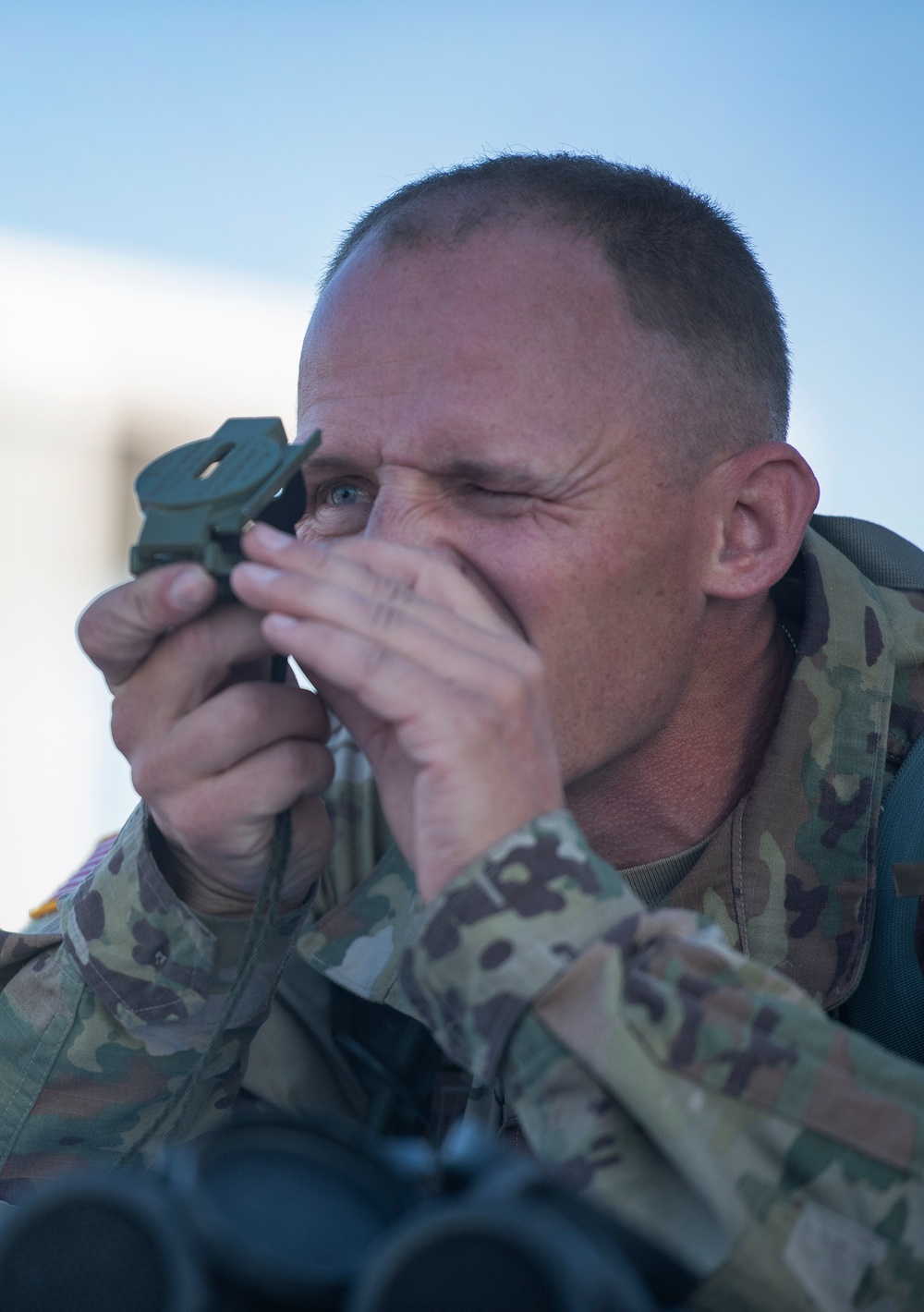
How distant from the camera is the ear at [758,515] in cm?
202

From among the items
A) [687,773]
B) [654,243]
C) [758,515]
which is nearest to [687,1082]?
[687,773]

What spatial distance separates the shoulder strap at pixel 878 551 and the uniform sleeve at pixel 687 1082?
1.38 metres

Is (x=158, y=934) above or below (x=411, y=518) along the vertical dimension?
below

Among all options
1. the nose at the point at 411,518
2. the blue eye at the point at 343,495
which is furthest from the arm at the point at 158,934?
the blue eye at the point at 343,495

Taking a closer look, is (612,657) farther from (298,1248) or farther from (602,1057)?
(298,1248)

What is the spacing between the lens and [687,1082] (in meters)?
1.00

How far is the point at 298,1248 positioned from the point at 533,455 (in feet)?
4.14

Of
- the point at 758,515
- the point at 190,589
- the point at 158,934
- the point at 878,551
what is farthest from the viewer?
the point at 878,551

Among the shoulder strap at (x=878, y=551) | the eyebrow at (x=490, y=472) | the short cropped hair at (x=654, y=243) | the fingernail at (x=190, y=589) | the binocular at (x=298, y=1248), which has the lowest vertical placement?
the binocular at (x=298, y=1248)

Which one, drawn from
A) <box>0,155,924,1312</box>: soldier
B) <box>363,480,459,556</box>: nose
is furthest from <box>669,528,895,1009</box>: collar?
<box>363,480,459,556</box>: nose

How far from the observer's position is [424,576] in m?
1.24

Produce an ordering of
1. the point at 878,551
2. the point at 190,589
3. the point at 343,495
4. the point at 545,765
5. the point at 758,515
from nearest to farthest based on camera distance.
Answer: the point at 545,765
the point at 190,589
the point at 343,495
the point at 758,515
the point at 878,551

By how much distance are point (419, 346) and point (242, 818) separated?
0.78 m

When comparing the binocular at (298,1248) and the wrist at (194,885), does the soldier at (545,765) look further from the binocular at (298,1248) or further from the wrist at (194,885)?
the binocular at (298,1248)
